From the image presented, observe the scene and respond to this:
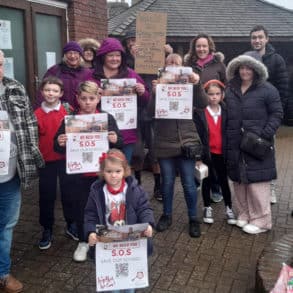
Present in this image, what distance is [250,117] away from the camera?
4176mm

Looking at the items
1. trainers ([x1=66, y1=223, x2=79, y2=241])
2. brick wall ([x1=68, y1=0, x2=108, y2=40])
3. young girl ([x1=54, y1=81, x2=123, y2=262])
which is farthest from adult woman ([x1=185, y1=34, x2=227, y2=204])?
brick wall ([x1=68, y1=0, x2=108, y2=40])

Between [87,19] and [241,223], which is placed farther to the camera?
[87,19]

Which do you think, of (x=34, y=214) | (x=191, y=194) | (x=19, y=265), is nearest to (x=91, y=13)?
(x=34, y=214)

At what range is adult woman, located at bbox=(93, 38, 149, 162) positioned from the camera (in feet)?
12.7

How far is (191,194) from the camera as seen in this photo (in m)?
4.34

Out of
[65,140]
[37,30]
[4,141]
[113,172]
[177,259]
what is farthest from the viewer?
[37,30]

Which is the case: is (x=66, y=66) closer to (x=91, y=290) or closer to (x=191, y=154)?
(x=191, y=154)

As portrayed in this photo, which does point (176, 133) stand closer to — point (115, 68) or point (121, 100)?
point (121, 100)

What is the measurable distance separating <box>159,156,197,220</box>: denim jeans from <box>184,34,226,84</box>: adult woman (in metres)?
1.04

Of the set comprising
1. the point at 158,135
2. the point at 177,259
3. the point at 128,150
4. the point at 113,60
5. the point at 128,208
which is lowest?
the point at 177,259

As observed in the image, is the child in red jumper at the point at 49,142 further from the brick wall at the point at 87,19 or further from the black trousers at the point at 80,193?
the brick wall at the point at 87,19

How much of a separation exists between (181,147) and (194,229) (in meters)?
0.89

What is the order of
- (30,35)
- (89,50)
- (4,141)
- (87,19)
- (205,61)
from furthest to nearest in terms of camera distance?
1. (87,19)
2. (30,35)
3. (89,50)
4. (205,61)
5. (4,141)

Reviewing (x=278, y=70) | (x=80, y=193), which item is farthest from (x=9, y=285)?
(x=278, y=70)
